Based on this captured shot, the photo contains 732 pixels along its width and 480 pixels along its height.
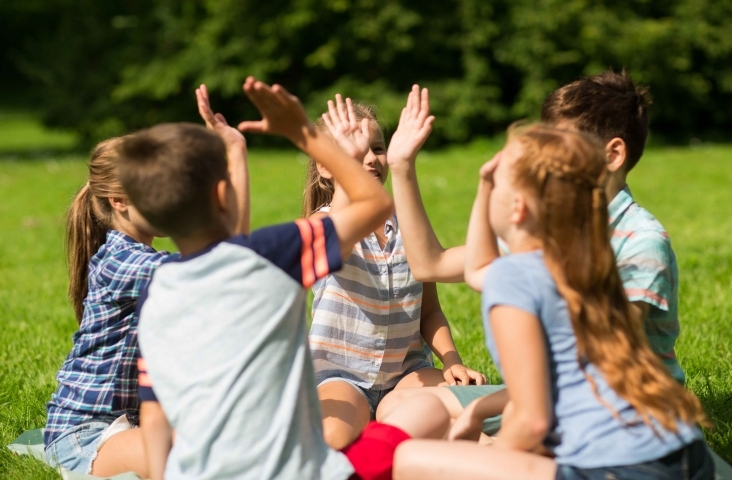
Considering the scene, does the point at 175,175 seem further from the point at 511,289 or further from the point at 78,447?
the point at 78,447

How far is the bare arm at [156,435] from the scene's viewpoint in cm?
247

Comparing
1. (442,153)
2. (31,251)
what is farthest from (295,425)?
(442,153)

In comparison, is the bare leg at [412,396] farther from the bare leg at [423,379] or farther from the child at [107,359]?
the child at [107,359]

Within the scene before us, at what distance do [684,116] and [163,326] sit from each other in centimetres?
1671

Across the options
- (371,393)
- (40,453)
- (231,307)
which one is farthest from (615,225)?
(40,453)

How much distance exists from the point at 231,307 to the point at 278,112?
0.53 meters

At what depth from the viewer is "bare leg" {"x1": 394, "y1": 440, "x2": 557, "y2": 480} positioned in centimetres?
222

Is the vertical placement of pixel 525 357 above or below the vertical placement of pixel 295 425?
above

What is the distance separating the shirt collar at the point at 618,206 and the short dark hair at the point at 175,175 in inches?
45.8

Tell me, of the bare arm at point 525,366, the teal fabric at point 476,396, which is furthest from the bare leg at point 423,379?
the bare arm at point 525,366

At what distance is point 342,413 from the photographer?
2914mm

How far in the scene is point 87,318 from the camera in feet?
9.98

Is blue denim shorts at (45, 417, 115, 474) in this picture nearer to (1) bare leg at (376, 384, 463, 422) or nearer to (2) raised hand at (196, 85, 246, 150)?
(1) bare leg at (376, 384, 463, 422)

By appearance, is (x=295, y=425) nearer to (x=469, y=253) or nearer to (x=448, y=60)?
(x=469, y=253)
